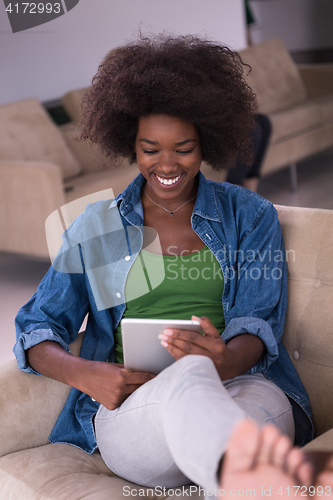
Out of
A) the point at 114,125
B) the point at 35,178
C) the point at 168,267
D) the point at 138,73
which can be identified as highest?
the point at 138,73

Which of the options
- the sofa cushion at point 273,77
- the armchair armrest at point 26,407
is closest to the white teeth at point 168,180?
the armchair armrest at point 26,407

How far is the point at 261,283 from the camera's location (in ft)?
3.64

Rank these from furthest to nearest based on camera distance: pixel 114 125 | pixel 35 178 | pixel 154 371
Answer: pixel 35 178, pixel 114 125, pixel 154 371

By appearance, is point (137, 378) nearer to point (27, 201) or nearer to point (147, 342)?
point (147, 342)

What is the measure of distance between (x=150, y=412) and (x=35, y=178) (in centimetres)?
198

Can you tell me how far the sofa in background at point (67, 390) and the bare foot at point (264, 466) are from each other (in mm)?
367

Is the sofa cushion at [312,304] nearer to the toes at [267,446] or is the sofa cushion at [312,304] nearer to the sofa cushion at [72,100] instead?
the toes at [267,446]

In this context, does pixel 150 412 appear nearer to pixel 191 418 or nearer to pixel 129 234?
pixel 191 418

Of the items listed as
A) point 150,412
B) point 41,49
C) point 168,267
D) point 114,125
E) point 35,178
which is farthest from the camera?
point 41,49

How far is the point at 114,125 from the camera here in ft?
4.02

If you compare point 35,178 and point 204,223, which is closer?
point 204,223

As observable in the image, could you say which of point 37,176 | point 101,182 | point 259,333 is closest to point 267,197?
point 101,182

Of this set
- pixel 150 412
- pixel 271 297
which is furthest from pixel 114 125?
pixel 150 412

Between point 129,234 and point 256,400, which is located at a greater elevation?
point 129,234
